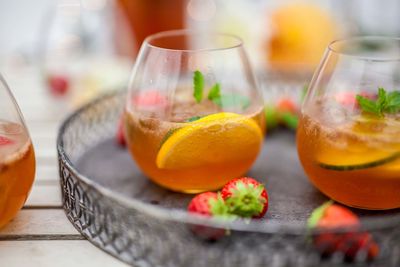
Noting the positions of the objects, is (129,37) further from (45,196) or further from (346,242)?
(346,242)

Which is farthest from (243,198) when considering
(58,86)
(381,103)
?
(58,86)

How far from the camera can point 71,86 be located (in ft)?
4.82

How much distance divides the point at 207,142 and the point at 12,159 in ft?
0.98

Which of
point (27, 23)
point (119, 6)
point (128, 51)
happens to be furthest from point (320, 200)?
point (27, 23)

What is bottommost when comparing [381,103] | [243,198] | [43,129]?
[43,129]

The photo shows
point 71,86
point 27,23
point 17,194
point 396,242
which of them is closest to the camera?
point 396,242

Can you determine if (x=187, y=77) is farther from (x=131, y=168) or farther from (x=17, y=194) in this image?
(x=17, y=194)

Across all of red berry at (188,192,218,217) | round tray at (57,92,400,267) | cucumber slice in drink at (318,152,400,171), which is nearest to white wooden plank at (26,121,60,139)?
round tray at (57,92,400,267)

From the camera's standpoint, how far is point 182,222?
667 mm

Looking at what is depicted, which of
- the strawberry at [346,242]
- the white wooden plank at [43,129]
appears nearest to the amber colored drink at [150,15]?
the white wooden plank at [43,129]

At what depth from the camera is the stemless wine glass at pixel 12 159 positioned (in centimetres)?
77

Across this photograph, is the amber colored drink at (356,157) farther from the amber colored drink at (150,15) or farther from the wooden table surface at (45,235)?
the amber colored drink at (150,15)

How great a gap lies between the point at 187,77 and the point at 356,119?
31 centimetres

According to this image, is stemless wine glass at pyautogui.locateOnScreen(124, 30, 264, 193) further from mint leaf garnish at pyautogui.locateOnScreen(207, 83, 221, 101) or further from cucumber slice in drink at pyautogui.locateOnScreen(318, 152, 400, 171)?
cucumber slice in drink at pyautogui.locateOnScreen(318, 152, 400, 171)
